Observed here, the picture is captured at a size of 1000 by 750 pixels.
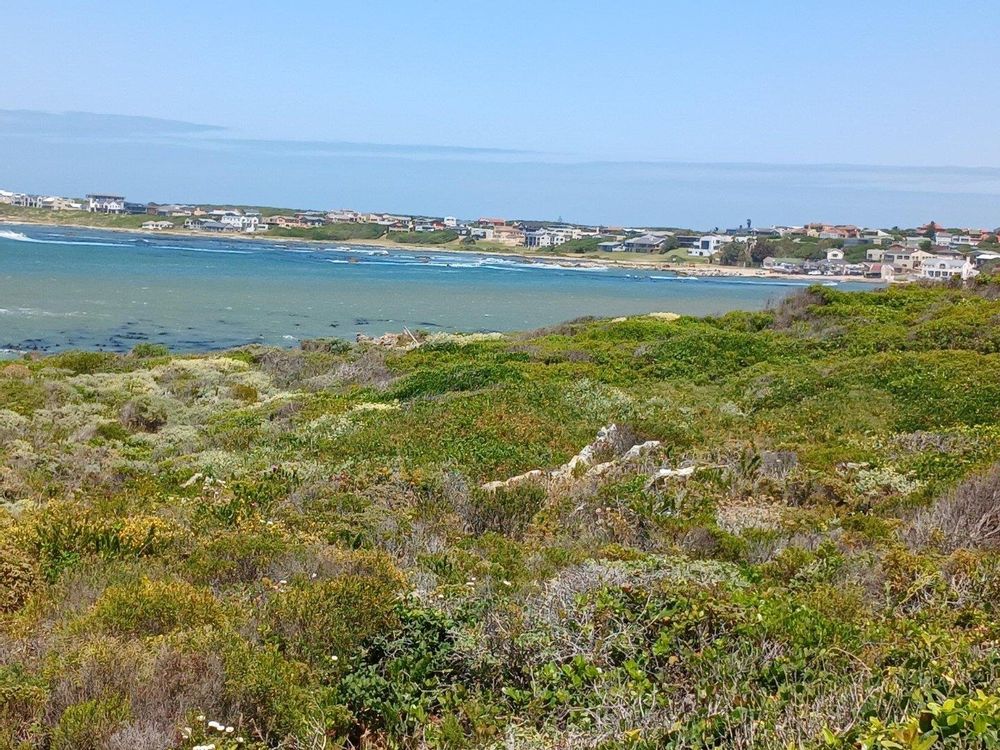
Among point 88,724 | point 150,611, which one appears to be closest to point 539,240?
point 150,611

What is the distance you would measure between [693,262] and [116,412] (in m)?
139

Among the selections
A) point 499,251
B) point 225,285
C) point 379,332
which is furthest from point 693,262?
point 379,332

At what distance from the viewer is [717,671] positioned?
459 cm

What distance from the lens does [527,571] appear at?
6629mm

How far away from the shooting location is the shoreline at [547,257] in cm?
12419

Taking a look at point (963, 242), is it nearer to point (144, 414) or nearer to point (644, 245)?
point (644, 245)

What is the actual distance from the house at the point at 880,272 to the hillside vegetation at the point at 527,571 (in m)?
98.4

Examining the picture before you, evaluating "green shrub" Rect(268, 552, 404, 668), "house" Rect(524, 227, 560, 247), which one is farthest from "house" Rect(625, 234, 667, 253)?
"green shrub" Rect(268, 552, 404, 668)

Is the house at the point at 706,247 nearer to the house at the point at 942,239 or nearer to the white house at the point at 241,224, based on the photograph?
the house at the point at 942,239

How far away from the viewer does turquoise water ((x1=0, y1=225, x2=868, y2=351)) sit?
40594mm

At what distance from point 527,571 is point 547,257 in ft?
510

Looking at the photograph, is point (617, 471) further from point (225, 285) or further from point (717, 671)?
point (225, 285)

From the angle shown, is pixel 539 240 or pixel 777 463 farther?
pixel 539 240

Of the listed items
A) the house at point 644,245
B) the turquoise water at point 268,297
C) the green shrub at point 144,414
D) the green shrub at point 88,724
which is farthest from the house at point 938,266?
the green shrub at point 88,724
